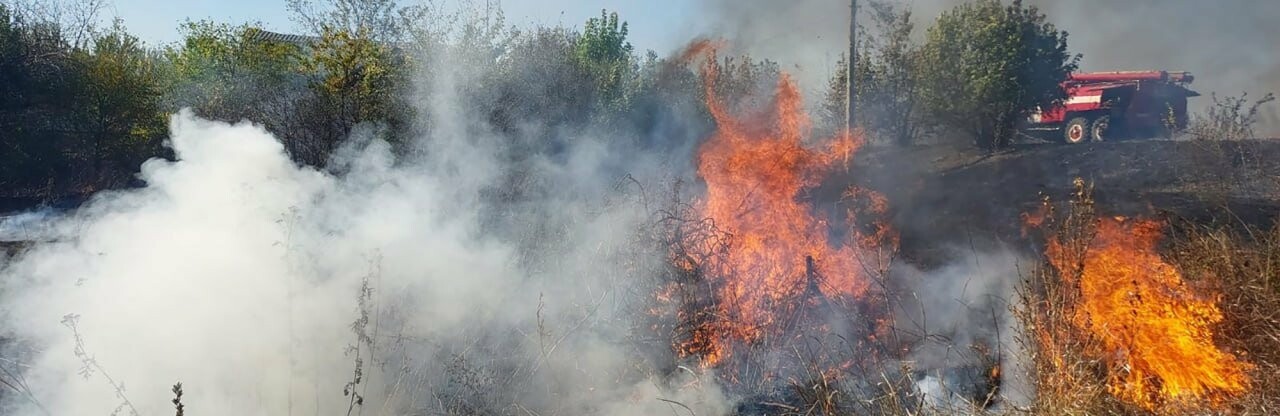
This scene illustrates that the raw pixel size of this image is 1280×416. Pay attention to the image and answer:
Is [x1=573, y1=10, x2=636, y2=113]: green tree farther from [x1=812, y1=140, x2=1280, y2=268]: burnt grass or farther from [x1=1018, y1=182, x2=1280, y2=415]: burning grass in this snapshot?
[x1=1018, y1=182, x2=1280, y2=415]: burning grass

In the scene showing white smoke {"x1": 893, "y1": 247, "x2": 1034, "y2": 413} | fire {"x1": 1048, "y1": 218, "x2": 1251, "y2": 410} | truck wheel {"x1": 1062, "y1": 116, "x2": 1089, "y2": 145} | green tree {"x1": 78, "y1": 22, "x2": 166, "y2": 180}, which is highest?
green tree {"x1": 78, "y1": 22, "x2": 166, "y2": 180}

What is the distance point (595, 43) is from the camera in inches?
849

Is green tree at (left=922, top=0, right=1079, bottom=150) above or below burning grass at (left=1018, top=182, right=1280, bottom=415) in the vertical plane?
above

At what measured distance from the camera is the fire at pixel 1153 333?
4.38 m

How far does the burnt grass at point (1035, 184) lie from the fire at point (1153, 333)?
18.4ft

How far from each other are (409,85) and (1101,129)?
21.2 metres

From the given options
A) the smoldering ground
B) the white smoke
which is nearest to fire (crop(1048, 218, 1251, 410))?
the white smoke

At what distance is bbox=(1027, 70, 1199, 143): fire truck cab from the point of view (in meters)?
21.6

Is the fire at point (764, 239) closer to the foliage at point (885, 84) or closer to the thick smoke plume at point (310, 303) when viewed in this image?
the thick smoke plume at point (310, 303)

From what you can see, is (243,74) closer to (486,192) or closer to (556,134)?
(556,134)

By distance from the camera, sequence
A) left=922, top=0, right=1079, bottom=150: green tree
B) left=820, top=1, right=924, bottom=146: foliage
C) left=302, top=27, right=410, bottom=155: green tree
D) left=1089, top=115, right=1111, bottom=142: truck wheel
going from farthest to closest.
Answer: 1. left=1089, top=115, right=1111, bottom=142: truck wheel
2. left=820, top=1, right=924, bottom=146: foliage
3. left=922, top=0, right=1079, bottom=150: green tree
4. left=302, top=27, right=410, bottom=155: green tree

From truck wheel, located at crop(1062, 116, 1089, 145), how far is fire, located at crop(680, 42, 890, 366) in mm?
17708

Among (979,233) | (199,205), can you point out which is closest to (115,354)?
(199,205)

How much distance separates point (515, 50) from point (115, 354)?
15394 mm
